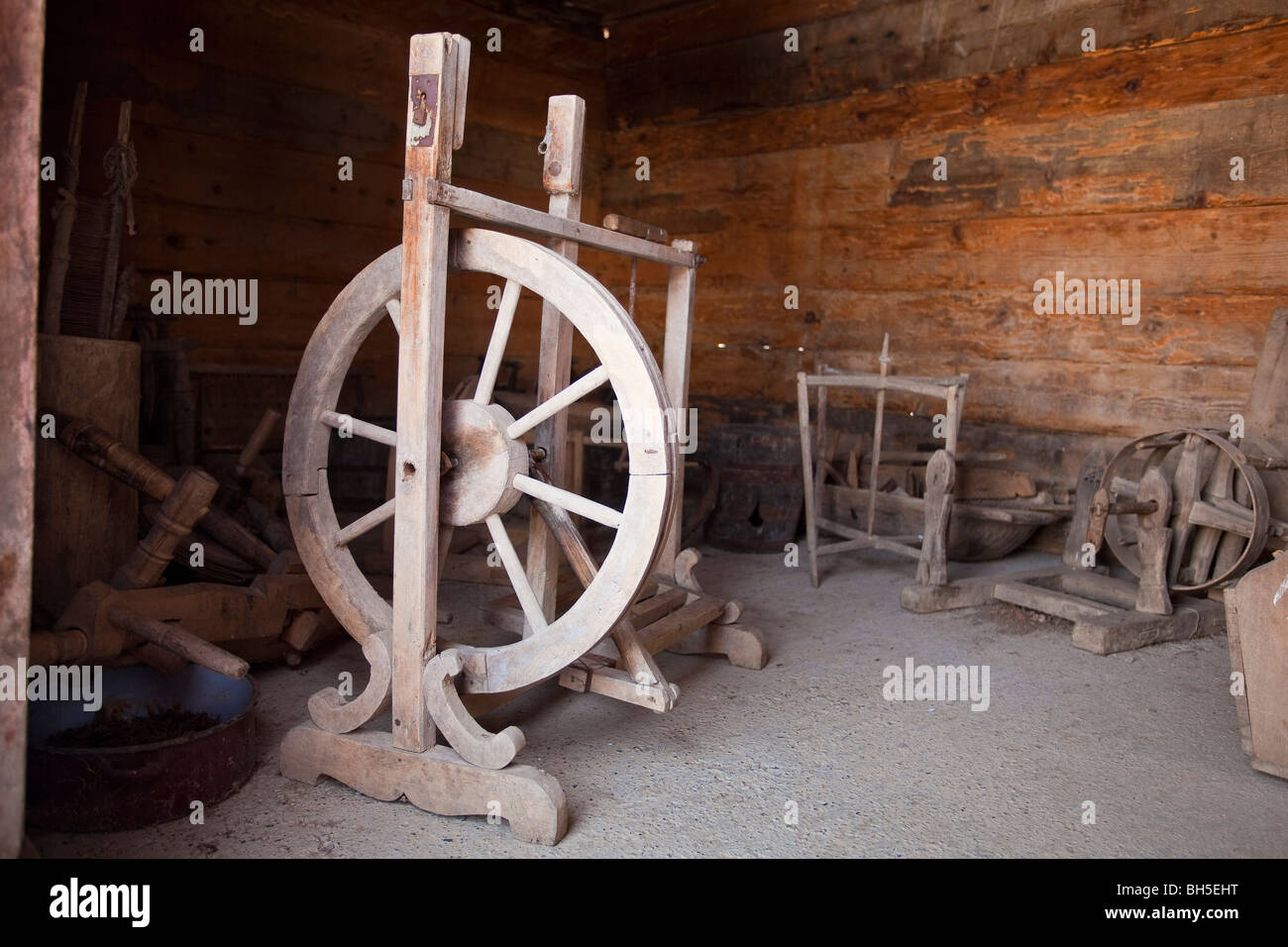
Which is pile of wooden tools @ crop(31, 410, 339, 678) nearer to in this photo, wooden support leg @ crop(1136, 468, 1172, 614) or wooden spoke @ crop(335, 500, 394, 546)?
wooden spoke @ crop(335, 500, 394, 546)

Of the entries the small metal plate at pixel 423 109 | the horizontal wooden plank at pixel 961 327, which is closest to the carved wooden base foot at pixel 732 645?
the small metal plate at pixel 423 109

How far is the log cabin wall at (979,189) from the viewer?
5.04 m

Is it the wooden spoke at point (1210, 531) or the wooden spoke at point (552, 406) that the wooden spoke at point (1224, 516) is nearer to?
the wooden spoke at point (1210, 531)

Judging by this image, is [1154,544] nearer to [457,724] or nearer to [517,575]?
[517,575]

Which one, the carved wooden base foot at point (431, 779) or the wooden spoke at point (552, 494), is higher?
the wooden spoke at point (552, 494)

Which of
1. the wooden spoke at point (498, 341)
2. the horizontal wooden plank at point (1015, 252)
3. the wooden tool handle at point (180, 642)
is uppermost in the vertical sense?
the horizontal wooden plank at point (1015, 252)

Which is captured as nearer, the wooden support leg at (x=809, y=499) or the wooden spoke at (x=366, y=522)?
the wooden spoke at (x=366, y=522)

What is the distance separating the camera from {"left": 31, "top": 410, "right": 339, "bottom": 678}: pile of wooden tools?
9.45 ft

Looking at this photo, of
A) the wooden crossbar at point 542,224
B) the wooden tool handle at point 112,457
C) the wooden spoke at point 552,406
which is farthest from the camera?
the wooden tool handle at point 112,457

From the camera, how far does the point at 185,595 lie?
3240 mm

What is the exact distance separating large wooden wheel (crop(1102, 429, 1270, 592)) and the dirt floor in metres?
0.33

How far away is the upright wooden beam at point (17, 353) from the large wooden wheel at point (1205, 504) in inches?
159

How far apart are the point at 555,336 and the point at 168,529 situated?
132 centimetres

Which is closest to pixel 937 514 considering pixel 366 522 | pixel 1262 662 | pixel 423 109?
pixel 1262 662
